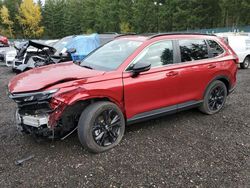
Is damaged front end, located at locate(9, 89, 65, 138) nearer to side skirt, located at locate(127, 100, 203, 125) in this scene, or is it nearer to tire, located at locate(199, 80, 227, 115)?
side skirt, located at locate(127, 100, 203, 125)

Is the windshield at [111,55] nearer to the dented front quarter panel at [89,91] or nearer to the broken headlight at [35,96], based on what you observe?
the dented front quarter panel at [89,91]

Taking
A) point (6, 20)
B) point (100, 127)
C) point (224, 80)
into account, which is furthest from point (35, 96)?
point (6, 20)

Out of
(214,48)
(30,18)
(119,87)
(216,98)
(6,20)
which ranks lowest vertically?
(216,98)

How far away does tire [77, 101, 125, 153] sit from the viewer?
410 centimetres

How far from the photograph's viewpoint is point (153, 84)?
4793 mm

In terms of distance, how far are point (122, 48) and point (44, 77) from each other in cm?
154

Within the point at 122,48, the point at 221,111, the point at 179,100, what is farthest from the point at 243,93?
the point at 122,48

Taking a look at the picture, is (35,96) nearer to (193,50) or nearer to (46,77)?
(46,77)

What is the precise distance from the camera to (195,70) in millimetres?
5457

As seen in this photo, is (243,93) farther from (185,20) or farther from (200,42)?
(185,20)

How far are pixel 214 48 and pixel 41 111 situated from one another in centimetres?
383

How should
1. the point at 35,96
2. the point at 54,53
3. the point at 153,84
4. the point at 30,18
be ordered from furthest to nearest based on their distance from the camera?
the point at 30,18
the point at 54,53
the point at 153,84
the point at 35,96

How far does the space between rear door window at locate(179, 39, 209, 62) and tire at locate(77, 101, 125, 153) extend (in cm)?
184

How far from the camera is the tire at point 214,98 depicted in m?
5.85
